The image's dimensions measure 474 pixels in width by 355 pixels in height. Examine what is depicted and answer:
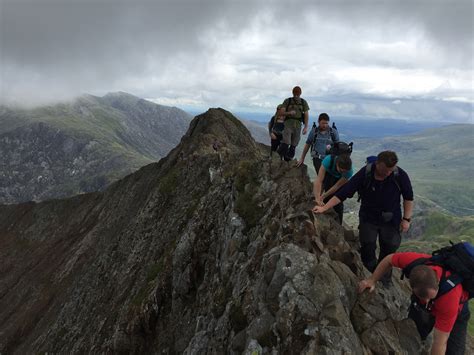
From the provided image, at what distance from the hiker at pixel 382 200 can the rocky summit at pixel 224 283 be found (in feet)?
4.23

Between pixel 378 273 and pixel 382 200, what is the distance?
10.9 feet

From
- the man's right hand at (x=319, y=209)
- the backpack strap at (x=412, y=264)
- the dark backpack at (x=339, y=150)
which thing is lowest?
the backpack strap at (x=412, y=264)

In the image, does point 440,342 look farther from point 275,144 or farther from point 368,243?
point 275,144

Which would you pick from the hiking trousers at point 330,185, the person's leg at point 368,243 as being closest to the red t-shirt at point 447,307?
the person's leg at point 368,243

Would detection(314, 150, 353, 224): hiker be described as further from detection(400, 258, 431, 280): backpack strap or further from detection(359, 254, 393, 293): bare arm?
detection(400, 258, 431, 280): backpack strap

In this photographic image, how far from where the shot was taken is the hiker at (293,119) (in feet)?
→ 85.8

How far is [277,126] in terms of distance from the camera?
93.4 feet

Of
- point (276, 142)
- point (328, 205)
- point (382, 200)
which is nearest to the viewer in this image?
point (382, 200)

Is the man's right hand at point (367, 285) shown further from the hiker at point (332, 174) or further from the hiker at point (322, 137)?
the hiker at point (322, 137)

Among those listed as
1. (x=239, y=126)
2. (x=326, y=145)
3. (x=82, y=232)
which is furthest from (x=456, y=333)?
(x=82, y=232)

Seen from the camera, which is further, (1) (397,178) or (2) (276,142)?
(2) (276,142)

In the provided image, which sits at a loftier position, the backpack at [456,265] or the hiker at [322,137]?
the hiker at [322,137]

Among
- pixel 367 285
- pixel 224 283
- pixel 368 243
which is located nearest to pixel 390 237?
pixel 368 243

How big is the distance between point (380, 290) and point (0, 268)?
96.1 meters
